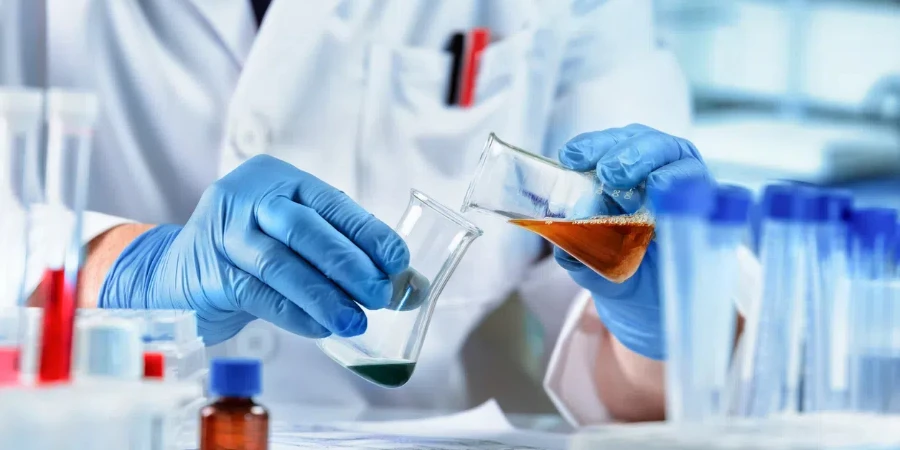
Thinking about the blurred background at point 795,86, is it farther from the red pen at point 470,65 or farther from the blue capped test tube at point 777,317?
the blue capped test tube at point 777,317

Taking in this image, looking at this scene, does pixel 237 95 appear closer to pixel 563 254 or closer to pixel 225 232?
pixel 225 232

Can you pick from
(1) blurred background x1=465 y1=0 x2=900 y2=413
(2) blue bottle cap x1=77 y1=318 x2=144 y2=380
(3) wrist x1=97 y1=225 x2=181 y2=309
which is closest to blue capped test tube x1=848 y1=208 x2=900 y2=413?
(2) blue bottle cap x1=77 y1=318 x2=144 y2=380

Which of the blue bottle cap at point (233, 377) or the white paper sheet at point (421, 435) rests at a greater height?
the blue bottle cap at point (233, 377)

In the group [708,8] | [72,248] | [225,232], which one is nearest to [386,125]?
[225,232]

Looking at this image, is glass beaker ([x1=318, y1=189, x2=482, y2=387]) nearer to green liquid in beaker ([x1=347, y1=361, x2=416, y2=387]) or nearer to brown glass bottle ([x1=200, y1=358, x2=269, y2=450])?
green liquid in beaker ([x1=347, y1=361, x2=416, y2=387])

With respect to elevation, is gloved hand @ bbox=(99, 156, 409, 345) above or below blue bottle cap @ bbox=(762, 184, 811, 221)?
below

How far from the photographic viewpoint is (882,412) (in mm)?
852

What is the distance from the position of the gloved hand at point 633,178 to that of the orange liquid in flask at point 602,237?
0.16 ft

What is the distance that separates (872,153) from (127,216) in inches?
91.4

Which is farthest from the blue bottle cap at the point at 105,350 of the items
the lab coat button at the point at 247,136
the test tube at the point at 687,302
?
the lab coat button at the point at 247,136

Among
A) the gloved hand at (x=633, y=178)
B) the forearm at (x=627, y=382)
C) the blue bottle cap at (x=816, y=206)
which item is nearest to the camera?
the blue bottle cap at (x=816, y=206)

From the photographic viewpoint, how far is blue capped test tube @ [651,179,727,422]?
0.74 m

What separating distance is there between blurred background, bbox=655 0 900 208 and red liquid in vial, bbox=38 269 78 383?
2577 millimetres

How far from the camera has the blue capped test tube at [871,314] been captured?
853 millimetres
